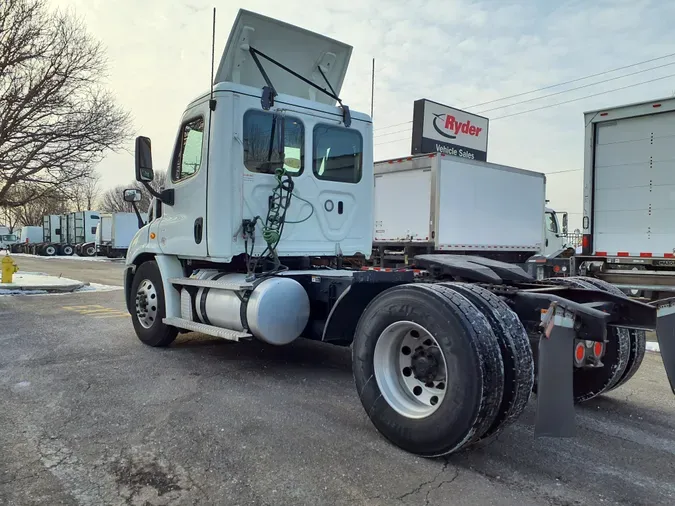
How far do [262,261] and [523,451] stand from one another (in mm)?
3261

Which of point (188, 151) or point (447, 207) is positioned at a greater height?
point (188, 151)

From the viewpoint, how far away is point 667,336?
3.21 meters

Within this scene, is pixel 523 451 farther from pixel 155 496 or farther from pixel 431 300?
pixel 155 496

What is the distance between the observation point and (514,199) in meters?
14.7

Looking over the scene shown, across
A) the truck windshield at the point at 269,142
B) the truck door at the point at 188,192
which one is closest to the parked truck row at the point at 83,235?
the truck door at the point at 188,192

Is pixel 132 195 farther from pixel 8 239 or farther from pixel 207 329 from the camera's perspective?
pixel 8 239

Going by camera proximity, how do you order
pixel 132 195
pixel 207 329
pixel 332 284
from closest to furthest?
pixel 332 284 < pixel 207 329 < pixel 132 195

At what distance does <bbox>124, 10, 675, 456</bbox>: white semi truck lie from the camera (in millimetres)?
3195

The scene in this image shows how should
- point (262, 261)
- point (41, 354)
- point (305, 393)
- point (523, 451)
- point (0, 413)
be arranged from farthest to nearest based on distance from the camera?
1. point (41, 354)
2. point (262, 261)
3. point (305, 393)
4. point (0, 413)
5. point (523, 451)

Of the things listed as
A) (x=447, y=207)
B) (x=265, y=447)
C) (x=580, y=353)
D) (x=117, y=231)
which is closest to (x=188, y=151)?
(x=265, y=447)

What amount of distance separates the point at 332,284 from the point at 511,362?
7.16ft

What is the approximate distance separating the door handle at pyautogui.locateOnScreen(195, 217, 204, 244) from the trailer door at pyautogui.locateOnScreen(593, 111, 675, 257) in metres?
7.74

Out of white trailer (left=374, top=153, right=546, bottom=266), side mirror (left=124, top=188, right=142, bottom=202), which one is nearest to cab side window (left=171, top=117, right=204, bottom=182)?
side mirror (left=124, top=188, right=142, bottom=202)

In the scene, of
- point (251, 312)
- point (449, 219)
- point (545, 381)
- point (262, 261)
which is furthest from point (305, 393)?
point (449, 219)
